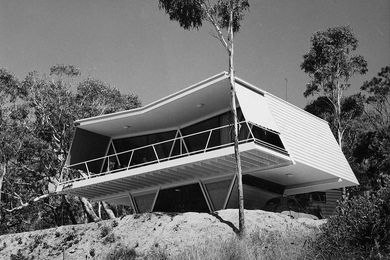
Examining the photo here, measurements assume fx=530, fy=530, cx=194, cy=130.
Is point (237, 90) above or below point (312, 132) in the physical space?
above

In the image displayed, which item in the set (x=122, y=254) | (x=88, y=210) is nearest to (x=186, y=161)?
(x=122, y=254)

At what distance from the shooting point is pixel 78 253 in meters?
17.8

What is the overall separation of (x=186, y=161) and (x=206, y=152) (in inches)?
35.1

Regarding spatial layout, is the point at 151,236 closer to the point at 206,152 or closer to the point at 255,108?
the point at 206,152

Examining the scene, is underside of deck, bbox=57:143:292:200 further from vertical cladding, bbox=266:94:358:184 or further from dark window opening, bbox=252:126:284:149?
vertical cladding, bbox=266:94:358:184

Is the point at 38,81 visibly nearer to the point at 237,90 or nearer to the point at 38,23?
the point at 38,23

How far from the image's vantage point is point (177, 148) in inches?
960

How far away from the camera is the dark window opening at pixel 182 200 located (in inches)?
894

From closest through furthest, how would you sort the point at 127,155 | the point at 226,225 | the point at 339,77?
the point at 226,225 < the point at 127,155 < the point at 339,77

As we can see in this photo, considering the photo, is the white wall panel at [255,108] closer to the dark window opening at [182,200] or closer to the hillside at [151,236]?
the hillside at [151,236]

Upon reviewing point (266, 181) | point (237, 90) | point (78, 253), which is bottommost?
point (78, 253)

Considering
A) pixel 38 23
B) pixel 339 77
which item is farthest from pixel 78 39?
pixel 339 77

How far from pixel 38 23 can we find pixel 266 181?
20.6 m

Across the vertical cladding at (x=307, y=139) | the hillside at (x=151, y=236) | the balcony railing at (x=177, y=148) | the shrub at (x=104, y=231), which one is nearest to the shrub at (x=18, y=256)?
the hillside at (x=151, y=236)
